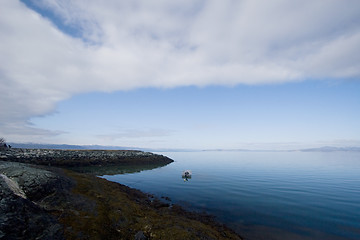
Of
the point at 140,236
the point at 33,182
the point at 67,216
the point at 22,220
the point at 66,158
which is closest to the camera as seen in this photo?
the point at 22,220

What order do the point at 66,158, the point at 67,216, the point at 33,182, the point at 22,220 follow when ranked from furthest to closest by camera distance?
the point at 66,158 → the point at 33,182 → the point at 67,216 → the point at 22,220

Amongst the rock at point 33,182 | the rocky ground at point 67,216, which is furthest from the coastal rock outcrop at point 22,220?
the rock at point 33,182

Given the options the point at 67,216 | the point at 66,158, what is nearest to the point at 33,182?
the point at 67,216

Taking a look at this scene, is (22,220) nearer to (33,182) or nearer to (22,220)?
(22,220)

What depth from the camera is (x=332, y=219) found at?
53.2 feet

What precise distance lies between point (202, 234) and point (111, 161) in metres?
58.7

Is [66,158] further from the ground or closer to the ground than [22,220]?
closer to the ground

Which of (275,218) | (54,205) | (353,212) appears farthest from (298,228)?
(54,205)

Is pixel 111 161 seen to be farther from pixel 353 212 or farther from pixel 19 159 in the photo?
pixel 353 212

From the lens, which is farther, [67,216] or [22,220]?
[67,216]

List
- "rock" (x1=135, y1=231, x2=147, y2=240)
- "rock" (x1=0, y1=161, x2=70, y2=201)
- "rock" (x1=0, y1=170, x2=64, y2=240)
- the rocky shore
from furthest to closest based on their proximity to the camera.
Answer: the rocky shore, "rock" (x1=0, y1=161, x2=70, y2=201), "rock" (x1=135, y1=231, x2=147, y2=240), "rock" (x1=0, y1=170, x2=64, y2=240)

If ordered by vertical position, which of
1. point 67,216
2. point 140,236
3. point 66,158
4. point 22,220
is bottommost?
point 66,158

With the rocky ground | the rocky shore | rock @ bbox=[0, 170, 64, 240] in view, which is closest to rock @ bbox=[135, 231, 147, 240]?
the rocky ground

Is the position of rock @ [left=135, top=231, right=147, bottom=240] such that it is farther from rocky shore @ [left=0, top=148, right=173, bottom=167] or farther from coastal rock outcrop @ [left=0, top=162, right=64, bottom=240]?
rocky shore @ [left=0, top=148, right=173, bottom=167]
